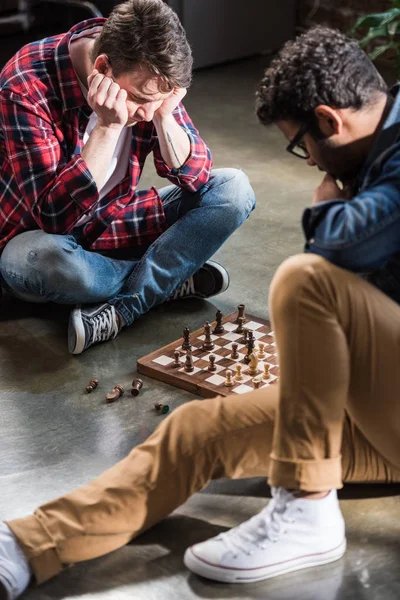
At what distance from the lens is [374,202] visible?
5.53 feet

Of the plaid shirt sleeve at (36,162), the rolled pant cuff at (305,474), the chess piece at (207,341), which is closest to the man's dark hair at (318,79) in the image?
the rolled pant cuff at (305,474)

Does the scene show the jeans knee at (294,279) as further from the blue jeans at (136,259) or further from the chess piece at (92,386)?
the blue jeans at (136,259)

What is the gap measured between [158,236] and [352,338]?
1.41 metres

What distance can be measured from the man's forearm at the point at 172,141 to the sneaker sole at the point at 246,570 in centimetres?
136

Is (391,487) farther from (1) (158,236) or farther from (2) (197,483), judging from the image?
(1) (158,236)

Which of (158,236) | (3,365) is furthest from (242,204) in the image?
(3,365)

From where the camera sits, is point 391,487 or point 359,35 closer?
point 391,487

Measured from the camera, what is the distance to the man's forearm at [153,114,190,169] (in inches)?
110

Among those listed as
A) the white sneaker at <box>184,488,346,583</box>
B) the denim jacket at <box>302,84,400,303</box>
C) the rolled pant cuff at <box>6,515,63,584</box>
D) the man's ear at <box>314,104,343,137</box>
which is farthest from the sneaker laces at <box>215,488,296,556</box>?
the man's ear at <box>314,104,343,137</box>

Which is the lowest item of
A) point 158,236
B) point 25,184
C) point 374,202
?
point 158,236

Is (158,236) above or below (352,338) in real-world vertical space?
below

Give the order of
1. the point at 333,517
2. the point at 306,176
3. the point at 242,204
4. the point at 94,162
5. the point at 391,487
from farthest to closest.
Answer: the point at 306,176 < the point at 242,204 < the point at 94,162 < the point at 391,487 < the point at 333,517

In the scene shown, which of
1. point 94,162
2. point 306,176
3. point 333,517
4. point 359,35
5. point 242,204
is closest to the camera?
point 333,517

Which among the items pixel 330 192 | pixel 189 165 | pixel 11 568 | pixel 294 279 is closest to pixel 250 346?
pixel 189 165
